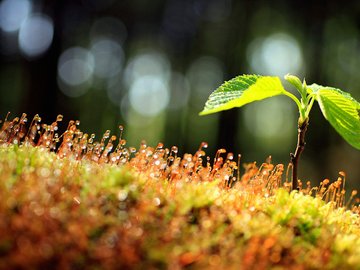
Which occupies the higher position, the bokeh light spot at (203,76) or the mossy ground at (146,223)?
the bokeh light spot at (203,76)

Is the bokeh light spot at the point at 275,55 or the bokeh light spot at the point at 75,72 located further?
the bokeh light spot at the point at 75,72

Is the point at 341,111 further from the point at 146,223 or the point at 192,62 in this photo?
the point at 192,62

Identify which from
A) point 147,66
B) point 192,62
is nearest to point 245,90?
point 192,62

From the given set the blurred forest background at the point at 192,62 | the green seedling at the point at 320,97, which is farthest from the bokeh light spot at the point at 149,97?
the green seedling at the point at 320,97

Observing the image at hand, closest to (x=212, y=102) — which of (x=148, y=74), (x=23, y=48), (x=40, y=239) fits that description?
(x=40, y=239)

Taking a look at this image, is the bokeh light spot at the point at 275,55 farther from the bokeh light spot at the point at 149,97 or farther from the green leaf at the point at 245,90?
the green leaf at the point at 245,90

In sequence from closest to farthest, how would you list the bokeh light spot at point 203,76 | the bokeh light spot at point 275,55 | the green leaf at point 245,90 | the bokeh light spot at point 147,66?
the green leaf at point 245,90 < the bokeh light spot at point 275,55 < the bokeh light spot at point 203,76 < the bokeh light spot at point 147,66
